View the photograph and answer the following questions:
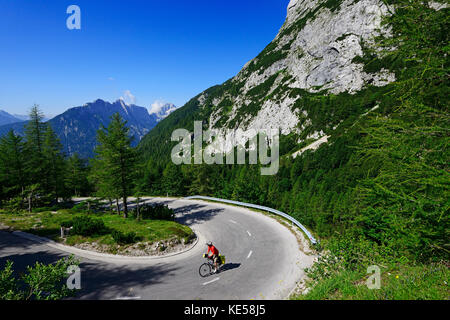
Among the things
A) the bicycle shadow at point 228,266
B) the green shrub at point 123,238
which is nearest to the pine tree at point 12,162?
the green shrub at point 123,238

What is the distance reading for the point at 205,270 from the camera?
11742 millimetres

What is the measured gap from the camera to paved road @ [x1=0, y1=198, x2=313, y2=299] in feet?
32.6

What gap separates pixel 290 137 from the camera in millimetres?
124625

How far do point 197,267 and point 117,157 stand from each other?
15588 mm

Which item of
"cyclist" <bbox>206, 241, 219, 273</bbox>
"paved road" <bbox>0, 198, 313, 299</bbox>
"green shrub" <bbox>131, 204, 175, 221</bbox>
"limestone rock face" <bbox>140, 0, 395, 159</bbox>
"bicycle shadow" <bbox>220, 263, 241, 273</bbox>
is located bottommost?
"bicycle shadow" <bbox>220, 263, 241, 273</bbox>

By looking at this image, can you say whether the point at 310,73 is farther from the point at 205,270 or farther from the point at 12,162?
the point at 205,270

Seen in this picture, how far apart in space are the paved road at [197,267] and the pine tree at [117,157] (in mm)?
8391

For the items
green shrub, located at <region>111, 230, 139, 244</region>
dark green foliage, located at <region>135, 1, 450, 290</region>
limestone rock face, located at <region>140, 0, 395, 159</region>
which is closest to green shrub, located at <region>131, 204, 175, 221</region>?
green shrub, located at <region>111, 230, 139, 244</region>

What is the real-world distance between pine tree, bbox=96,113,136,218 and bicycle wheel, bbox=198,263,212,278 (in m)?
15.3

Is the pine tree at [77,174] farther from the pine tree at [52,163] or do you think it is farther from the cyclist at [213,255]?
the cyclist at [213,255]

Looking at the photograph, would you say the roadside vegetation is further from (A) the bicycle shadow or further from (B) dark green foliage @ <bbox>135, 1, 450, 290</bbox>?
(B) dark green foliage @ <bbox>135, 1, 450, 290</bbox>

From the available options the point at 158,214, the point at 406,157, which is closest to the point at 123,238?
the point at 158,214
